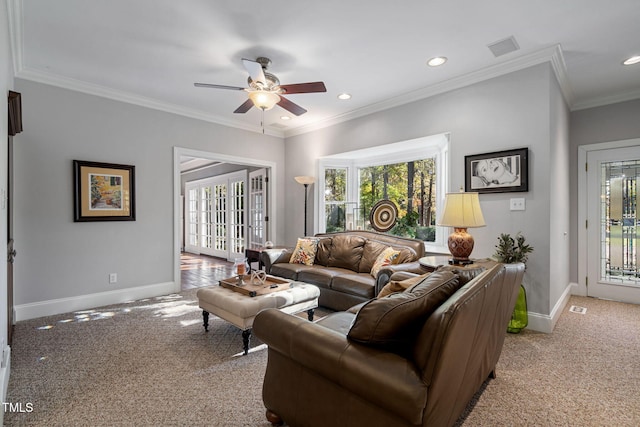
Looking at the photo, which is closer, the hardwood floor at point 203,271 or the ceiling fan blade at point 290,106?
the ceiling fan blade at point 290,106

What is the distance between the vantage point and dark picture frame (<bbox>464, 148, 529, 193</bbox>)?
314 cm

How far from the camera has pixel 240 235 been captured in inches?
292

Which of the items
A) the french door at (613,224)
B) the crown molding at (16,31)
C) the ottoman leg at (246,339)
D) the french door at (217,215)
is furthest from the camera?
the french door at (217,215)

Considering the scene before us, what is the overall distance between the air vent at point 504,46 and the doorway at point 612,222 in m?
2.31

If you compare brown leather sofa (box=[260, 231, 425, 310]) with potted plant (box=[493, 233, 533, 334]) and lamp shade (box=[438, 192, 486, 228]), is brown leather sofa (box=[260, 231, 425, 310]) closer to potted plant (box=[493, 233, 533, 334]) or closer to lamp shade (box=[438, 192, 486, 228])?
lamp shade (box=[438, 192, 486, 228])

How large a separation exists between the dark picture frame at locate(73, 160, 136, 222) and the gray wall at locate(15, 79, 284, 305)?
7 centimetres

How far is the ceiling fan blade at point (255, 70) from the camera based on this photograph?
2.61 m

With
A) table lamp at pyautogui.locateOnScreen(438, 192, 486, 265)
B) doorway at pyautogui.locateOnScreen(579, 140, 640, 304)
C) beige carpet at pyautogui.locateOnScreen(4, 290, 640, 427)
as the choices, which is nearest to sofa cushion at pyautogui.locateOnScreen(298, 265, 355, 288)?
beige carpet at pyautogui.locateOnScreen(4, 290, 640, 427)

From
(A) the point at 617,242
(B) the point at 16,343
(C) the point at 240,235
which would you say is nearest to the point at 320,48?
(B) the point at 16,343

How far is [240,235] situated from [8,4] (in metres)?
5.55

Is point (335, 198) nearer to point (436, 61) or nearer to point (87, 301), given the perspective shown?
point (436, 61)

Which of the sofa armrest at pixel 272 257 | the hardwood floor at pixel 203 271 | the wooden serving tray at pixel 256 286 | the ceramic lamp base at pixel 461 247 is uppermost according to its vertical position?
the ceramic lamp base at pixel 461 247

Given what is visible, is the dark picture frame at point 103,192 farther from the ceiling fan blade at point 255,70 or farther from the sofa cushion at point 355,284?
the sofa cushion at point 355,284

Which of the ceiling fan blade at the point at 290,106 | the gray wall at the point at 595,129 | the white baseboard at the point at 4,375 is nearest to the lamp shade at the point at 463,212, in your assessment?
the ceiling fan blade at the point at 290,106
